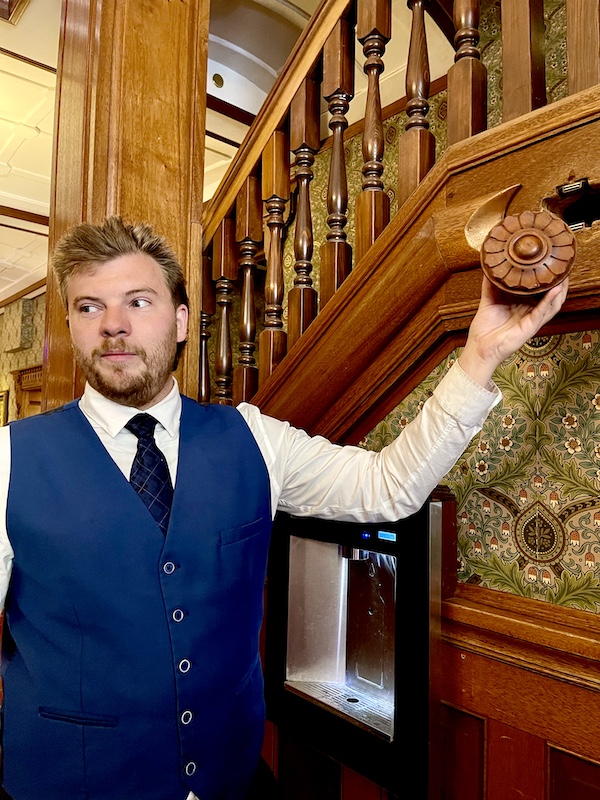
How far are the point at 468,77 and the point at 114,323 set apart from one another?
891 millimetres

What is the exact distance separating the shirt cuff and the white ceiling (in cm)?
228

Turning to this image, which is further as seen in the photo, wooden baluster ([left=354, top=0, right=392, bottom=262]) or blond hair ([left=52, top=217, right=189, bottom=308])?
wooden baluster ([left=354, top=0, right=392, bottom=262])

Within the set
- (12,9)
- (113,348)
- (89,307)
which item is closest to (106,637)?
(113,348)

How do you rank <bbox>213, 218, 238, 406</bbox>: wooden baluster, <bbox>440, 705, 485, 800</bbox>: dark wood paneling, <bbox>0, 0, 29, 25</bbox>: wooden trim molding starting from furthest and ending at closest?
1. <bbox>0, 0, 29, 25</bbox>: wooden trim molding
2. <bbox>213, 218, 238, 406</bbox>: wooden baluster
3. <bbox>440, 705, 485, 800</bbox>: dark wood paneling

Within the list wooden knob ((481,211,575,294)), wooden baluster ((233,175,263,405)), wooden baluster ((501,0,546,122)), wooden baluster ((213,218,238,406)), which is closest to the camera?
wooden knob ((481,211,575,294))

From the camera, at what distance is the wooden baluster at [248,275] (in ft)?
6.18

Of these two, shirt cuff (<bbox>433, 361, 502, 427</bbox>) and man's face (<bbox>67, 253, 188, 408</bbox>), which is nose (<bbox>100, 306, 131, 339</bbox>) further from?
shirt cuff (<bbox>433, 361, 502, 427</bbox>)

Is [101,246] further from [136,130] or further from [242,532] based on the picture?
[242,532]

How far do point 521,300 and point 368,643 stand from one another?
97 cm

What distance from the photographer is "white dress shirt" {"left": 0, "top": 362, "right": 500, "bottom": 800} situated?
117 centimetres

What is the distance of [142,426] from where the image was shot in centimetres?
131

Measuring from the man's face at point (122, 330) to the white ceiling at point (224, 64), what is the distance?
Result: 189 cm

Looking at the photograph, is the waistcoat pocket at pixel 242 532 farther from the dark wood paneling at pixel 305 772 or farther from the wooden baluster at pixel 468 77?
the wooden baluster at pixel 468 77

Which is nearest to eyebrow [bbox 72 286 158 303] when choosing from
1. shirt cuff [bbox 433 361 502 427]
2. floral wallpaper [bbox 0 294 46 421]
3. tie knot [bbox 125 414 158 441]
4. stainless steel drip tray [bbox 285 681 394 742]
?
tie knot [bbox 125 414 158 441]
